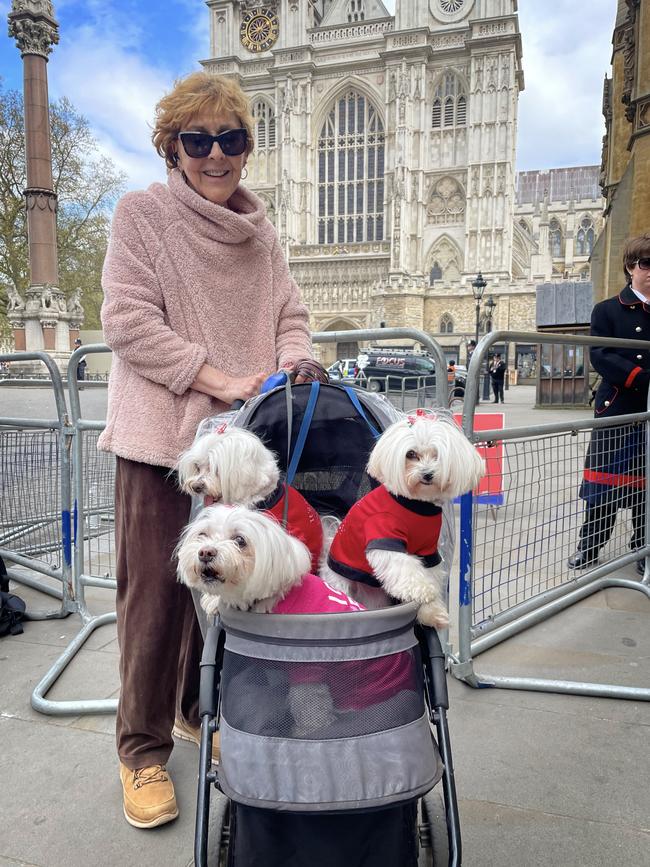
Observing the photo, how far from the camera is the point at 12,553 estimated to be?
4375mm

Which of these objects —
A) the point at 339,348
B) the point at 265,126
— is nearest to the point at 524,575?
the point at 339,348

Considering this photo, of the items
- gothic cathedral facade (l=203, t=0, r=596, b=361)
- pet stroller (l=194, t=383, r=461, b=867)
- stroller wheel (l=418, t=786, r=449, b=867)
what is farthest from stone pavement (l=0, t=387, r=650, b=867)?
gothic cathedral facade (l=203, t=0, r=596, b=361)

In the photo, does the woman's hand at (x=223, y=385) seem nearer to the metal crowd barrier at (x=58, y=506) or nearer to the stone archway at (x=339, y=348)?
the metal crowd barrier at (x=58, y=506)

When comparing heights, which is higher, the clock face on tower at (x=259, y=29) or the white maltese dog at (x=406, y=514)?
the clock face on tower at (x=259, y=29)

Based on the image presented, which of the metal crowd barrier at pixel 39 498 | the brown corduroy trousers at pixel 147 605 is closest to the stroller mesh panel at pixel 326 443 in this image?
the brown corduroy trousers at pixel 147 605

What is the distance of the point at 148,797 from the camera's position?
2.11 meters

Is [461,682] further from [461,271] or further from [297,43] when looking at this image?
[297,43]

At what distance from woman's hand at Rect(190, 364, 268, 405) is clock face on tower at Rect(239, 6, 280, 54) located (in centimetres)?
6350

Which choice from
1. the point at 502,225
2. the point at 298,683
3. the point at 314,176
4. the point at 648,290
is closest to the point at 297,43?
the point at 314,176

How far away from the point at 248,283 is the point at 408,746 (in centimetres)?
160

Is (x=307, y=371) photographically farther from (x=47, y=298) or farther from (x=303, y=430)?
(x=47, y=298)

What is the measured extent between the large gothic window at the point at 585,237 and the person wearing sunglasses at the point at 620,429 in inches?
3003

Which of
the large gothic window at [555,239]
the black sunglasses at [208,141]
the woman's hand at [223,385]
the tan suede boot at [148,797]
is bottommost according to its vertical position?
the tan suede boot at [148,797]

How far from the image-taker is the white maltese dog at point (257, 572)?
1.29m
